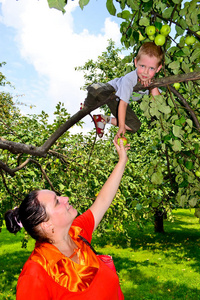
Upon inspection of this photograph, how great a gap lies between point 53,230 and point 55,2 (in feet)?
4.60

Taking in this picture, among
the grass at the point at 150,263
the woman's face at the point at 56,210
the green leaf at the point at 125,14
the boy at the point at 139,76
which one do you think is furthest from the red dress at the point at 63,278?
the grass at the point at 150,263

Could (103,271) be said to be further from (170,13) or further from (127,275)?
(127,275)

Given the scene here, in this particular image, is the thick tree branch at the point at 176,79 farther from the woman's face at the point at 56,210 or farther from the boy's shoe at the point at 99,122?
the boy's shoe at the point at 99,122

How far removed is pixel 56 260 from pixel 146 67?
1.68 metres

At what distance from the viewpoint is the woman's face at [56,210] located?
1.89 metres

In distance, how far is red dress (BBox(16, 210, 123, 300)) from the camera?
59.7 inches

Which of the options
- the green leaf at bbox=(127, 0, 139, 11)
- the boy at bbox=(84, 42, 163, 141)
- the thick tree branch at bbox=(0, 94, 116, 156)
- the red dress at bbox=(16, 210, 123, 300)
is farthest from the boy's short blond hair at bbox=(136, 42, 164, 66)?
the red dress at bbox=(16, 210, 123, 300)

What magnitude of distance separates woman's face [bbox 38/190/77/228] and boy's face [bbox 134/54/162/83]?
1196 mm

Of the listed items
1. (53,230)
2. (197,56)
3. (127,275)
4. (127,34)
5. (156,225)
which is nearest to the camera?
(53,230)

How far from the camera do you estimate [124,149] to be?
246 centimetres

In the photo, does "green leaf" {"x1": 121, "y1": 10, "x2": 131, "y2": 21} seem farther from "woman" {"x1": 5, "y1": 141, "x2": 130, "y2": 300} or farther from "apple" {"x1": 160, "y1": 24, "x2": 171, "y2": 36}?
"woman" {"x1": 5, "y1": 141, "x2": 130, "y2": 300}

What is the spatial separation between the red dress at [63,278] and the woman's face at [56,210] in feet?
0.54

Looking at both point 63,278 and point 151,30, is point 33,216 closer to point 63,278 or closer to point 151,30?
point 63,278

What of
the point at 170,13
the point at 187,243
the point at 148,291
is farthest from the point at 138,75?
the point at 187,243
